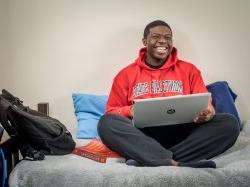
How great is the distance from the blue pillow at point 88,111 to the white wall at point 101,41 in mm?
123

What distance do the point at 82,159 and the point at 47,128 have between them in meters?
0.19

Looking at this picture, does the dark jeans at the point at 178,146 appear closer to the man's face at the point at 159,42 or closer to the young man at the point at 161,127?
the young man at the point at 161,127

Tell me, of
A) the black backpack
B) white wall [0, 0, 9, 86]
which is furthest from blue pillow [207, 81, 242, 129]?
white wall [0, 0, 9, 86]

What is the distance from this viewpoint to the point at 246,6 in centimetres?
213

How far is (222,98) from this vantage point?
1.95 metres

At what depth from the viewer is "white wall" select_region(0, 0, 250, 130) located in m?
2.13

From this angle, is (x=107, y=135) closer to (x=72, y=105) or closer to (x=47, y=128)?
(x=47, y=128)

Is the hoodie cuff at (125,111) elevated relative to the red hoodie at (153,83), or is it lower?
lower

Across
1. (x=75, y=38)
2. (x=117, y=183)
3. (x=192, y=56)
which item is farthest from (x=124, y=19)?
(x=117, y=183)

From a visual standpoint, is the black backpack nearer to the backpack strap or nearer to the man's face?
the backpack strap

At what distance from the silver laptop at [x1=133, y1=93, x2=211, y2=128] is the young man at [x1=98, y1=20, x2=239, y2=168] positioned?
0.04 m

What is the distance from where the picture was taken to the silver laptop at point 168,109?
1337 millimetres

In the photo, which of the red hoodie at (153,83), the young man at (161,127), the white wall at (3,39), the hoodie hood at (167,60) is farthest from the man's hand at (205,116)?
the white wall at (3,39)

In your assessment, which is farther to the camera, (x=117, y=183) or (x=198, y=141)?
(x=198, y=141)
